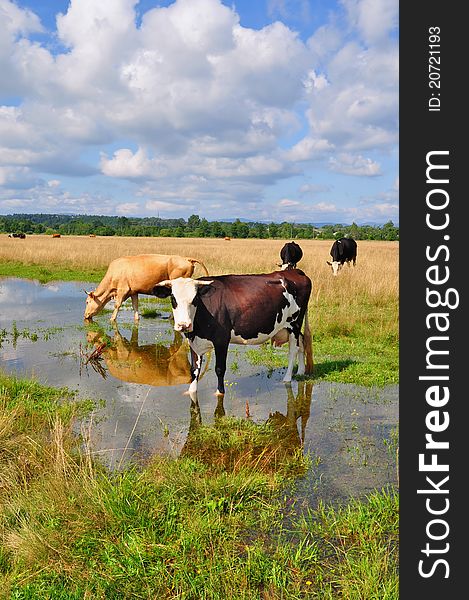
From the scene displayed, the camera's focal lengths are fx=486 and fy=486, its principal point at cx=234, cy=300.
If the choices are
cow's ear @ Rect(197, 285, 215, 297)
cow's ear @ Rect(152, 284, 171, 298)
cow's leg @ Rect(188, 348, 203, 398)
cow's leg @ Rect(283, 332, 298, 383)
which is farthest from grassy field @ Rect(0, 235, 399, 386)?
cow's ear @ Rect(152, 284, 171, 298)

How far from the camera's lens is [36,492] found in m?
3.74

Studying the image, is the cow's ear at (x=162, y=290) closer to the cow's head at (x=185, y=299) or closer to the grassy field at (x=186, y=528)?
the cow's head at (x=185, y=299)

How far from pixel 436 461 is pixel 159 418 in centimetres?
413

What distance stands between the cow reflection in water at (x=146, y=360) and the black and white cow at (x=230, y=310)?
3.97ft

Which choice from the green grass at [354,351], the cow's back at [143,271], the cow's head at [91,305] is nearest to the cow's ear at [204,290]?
the green grass at [354,351]

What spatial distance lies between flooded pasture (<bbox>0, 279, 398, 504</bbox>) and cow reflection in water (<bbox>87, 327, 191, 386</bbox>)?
0.06 ft

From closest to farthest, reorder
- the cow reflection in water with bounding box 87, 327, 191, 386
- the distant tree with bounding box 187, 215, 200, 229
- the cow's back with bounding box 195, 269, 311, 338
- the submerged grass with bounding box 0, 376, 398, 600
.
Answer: the submerged grass with bounding box 0, 376, 398, 600 < the cow's back with bounding box 195, 269, 311, 338 < the cow reflection in water with bounding box 87, 327, 191, 386 < the distant tree with bounding box 187, 215, 200, 229

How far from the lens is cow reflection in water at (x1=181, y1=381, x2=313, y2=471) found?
475 cm

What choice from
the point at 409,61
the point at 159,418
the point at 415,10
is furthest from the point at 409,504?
the point at 159,418

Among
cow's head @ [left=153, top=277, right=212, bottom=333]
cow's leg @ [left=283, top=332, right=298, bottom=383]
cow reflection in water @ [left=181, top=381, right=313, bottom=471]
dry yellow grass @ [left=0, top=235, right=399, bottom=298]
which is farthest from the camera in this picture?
dry yellow grass @ [left=0, top=235, right=399, bottom=298]

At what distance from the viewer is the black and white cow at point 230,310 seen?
20.8 feet

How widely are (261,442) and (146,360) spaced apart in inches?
163

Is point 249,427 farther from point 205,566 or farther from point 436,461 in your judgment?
point 436,461

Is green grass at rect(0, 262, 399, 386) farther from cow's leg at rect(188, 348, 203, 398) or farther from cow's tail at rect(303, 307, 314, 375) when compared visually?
cow's leg at rect(188, 348, 203, 398)
